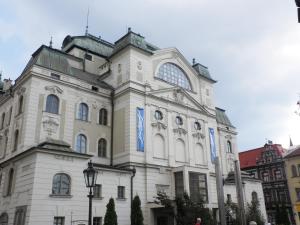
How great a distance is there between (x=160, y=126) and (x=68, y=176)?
12.8 meters

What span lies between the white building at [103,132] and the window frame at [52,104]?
10 cm

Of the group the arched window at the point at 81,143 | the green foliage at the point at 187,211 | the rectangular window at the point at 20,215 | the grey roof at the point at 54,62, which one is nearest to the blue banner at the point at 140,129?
the grey roof at the point at 54,62

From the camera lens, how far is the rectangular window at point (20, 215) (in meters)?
23.8

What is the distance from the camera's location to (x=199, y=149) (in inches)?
1555

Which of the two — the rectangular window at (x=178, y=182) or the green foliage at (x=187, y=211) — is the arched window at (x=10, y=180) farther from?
the rectangular window at (x=178, y=182)

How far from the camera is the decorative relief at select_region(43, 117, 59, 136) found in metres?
30.4

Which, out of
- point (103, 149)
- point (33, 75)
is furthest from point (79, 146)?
point (33, 75)

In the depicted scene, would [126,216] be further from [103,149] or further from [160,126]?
[160,126]

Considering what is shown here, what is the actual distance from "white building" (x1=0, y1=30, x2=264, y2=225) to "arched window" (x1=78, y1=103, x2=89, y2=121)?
0.11 metres

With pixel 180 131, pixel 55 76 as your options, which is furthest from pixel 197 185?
pixel 55 76

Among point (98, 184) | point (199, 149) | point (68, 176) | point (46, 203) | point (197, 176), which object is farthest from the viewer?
point (199, 149)

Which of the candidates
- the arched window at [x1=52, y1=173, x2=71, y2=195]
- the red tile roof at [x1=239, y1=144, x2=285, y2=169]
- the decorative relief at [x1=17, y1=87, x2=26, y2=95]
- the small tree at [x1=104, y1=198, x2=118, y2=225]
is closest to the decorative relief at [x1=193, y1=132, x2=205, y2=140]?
the small tree at [x1=104, y1=198, x2=118, y2=225]

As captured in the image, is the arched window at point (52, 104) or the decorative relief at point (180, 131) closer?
the arched window at point (52, 104)

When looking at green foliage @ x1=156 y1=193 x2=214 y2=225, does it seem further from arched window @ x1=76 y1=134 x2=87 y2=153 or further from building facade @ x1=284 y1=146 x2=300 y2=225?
building facade @ x1=284 y1=146 x2=300 y2=225
